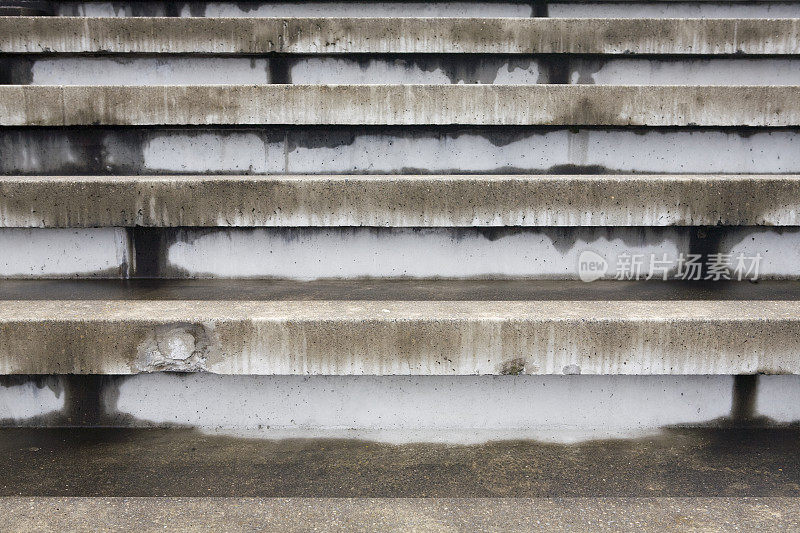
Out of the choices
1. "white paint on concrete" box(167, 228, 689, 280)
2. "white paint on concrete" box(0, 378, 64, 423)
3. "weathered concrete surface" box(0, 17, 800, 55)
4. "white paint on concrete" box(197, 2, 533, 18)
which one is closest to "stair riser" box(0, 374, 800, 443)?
"white paint on concrete" box(0, 378, 64, 423)

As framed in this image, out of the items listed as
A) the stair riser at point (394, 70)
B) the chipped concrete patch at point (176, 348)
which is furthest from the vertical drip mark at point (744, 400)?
the stair riser at point (394, 70)

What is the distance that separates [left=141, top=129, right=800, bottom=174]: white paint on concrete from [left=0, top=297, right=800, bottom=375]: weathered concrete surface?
1.77 m

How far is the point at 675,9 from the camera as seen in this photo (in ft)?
20.6

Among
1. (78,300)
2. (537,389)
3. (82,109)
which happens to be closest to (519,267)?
(537,389)

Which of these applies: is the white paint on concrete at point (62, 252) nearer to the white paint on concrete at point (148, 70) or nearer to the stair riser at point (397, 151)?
the stair riser at point (397, 151)

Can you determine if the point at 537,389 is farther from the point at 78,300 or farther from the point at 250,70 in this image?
the point at 250,70

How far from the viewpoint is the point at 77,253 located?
13.0 feet

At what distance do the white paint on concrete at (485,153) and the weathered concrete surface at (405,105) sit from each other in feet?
0.42

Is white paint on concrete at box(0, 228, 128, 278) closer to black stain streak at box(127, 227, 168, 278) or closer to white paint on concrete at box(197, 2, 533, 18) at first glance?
black stain streak at box(127, 227, 168, 278)

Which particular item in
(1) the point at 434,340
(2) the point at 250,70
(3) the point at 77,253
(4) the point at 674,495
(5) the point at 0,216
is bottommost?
(4) the point at 674,495

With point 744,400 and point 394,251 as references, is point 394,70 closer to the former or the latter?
point 394,251

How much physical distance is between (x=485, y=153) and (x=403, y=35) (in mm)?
1364

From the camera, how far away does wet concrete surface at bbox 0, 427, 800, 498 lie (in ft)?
8.50

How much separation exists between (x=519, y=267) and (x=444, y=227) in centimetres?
57
